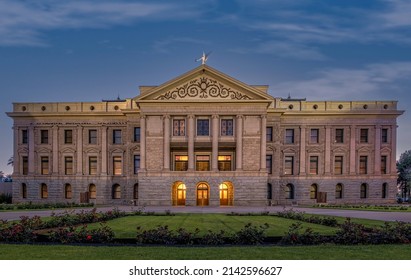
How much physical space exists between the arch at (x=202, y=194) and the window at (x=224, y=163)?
3.38 meters

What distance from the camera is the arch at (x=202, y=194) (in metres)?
52.2

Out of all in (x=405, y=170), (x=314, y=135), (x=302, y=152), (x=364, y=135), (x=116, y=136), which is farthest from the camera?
(x=405, y=170)

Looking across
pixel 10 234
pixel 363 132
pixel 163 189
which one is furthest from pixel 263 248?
pixel 363 132

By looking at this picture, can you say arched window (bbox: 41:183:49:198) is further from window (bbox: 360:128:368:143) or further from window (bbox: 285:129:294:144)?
window (bbox: 360:128:368:143)

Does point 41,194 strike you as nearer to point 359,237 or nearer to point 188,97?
point 188,97

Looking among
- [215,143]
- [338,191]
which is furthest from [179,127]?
[338,191]

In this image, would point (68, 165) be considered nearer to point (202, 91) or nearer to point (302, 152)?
point (202, 91)

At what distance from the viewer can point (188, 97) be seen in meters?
52.2

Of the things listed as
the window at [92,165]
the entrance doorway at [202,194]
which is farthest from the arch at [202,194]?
the window at [92,165]

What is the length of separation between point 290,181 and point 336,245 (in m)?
44.3

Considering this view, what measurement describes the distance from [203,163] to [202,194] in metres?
4.25

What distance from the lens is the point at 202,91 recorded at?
5219cm

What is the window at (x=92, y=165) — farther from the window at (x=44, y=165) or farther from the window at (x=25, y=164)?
the window at (x=25, y=164)

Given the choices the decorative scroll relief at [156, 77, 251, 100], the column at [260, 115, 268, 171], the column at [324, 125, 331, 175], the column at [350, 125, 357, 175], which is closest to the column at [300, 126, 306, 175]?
the column at [324, 125, 331, 175]
